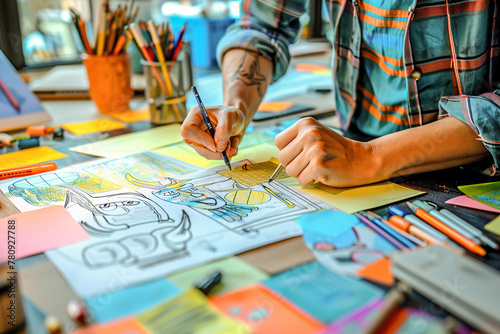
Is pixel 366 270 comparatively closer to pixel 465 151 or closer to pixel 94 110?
pixel 465 151

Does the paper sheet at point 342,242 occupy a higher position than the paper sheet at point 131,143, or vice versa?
the paper sheet at point 131,143

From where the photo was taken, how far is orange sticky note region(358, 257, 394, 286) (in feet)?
1.62

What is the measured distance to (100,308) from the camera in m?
0.45

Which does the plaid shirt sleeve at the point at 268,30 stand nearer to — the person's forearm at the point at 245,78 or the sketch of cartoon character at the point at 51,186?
the person's forearm at the point at 245,78

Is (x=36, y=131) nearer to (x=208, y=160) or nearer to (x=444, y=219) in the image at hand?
(x=208, y=160)

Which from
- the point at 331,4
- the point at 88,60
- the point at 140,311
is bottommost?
the point at 140,311

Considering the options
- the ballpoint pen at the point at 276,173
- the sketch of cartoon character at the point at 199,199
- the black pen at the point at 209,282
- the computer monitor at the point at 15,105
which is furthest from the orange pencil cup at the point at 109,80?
the black pen at the point at 209,282

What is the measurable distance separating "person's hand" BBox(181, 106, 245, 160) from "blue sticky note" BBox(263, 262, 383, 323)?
0.35m

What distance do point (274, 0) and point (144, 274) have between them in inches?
29.9

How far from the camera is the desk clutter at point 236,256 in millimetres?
436

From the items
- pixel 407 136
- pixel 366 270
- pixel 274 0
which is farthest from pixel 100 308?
pixel 274 0

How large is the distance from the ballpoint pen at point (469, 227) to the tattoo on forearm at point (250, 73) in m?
0.50

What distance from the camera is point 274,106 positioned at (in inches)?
46.8

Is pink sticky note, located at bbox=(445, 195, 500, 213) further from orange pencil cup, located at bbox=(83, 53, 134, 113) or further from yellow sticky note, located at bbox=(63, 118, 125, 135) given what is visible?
orange pencil cup, located at bbox=(83, 53, 134, 113)
